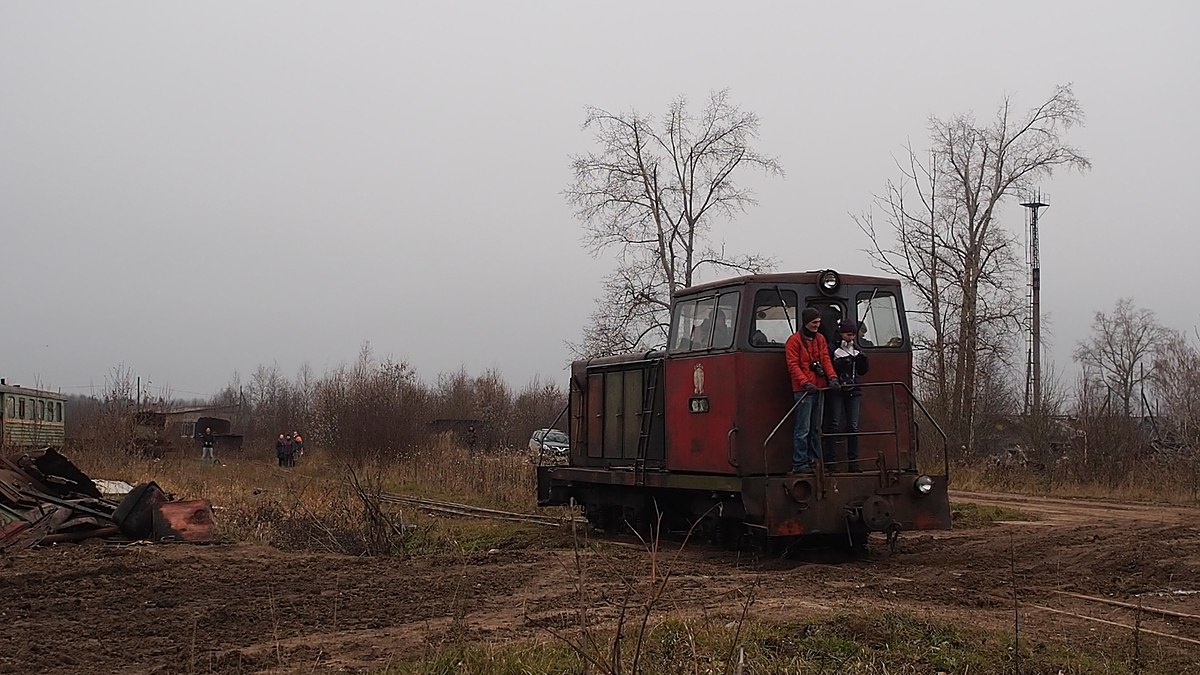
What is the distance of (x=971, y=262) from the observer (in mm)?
36406

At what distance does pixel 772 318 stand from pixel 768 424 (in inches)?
44.1

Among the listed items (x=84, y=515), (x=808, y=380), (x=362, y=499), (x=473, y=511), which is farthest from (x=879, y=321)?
(x=84, y=515)

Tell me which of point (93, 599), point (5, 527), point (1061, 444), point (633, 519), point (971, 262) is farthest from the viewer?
point (971, 262)

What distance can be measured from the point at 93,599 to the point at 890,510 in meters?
7.44

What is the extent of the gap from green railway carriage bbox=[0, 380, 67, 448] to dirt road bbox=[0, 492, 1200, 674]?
23.3 meters

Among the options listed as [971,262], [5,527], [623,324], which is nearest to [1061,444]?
[971,262]

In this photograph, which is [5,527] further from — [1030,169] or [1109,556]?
[1030,169]

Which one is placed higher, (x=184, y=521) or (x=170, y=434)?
(x=170, y=434)

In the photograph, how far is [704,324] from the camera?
12.4 m

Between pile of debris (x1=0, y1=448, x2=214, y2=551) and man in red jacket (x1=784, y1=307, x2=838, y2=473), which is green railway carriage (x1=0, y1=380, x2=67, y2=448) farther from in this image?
man in red jacket (x1=784, y1=307, x2=838, y2=473)

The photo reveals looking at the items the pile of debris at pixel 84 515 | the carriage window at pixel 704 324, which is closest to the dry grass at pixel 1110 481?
the carriage window at pixel 704 324

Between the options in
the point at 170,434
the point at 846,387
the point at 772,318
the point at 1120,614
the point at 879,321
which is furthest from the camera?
the point at 170,434

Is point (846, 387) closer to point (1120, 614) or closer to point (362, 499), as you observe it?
point (1120, 614)

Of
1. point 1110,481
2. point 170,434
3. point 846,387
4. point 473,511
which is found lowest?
point 473,511
